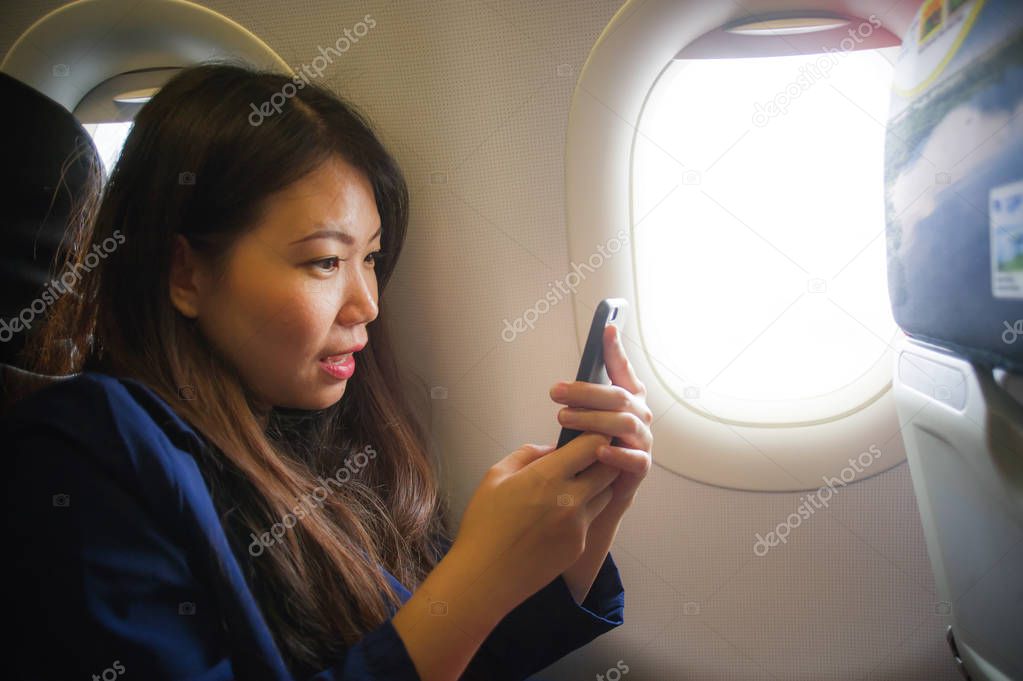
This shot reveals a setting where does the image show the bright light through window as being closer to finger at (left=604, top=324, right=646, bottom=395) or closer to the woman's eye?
finger at (left=604, top=324, right=646, bottom=395)

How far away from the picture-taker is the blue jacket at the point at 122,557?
0.77 meters

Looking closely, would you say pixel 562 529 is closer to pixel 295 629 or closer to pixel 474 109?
pixel 295 629

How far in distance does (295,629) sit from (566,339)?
0.79m

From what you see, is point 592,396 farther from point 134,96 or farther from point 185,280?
point 134,96

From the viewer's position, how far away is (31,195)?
46.7 inches

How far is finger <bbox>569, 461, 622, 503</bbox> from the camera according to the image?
1000 millimetres

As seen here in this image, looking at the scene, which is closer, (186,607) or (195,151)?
(186,607)

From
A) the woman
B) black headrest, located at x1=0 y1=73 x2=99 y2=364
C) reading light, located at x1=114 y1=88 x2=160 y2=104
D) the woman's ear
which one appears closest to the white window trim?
the woman

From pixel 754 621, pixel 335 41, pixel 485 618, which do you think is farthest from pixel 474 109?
pixel 754 621

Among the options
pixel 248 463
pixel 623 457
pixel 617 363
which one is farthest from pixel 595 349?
pixel 248 463

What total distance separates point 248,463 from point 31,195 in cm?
64

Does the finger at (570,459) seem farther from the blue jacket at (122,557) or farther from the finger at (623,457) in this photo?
the blue jacket at (122,557)

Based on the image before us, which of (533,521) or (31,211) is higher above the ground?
(31,211)

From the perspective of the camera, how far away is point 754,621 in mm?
1526
